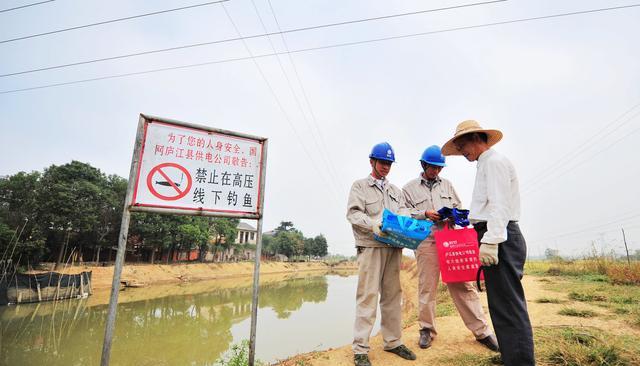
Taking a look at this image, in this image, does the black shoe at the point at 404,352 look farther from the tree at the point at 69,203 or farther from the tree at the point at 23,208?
the tree at the point at 69,203

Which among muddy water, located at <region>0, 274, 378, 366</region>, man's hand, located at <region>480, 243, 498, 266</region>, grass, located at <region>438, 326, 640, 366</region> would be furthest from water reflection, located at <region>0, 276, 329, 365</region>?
man's hand, located at <region>480, 243, 498, 266</region>

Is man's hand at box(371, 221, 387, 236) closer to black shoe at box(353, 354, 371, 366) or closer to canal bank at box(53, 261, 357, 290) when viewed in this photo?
black shoe at box(353, 354, 371, 366)

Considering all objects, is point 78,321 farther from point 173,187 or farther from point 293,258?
point 293,258

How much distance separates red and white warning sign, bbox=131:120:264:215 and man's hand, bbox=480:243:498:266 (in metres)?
1.80

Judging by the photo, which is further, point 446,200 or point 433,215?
point 446,200

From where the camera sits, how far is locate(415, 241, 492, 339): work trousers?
2.55 metres

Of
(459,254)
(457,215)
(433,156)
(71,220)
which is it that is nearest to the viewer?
(459,254)

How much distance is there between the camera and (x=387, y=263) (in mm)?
2613

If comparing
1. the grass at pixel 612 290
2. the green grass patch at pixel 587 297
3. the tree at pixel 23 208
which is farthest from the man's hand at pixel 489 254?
the tree at pixel 23 208

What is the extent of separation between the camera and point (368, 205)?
2684 millimetres

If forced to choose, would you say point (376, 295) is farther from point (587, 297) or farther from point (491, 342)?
point (587, 297)

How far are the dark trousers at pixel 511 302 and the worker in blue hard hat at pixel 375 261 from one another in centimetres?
88

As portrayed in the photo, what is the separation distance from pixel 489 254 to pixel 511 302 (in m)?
0.29

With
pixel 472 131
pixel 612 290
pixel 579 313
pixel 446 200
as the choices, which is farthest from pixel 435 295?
pixel 612 290
